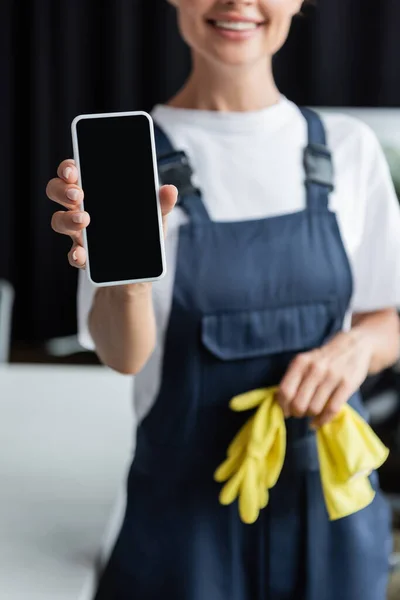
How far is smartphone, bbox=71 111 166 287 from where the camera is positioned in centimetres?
70

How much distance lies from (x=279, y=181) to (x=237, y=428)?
268mm

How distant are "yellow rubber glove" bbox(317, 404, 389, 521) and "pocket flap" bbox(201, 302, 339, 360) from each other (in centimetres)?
9

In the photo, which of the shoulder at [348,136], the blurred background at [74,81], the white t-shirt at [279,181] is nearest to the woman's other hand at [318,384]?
the white t-shirt at [279,181]

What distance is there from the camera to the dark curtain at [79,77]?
2.56 meters

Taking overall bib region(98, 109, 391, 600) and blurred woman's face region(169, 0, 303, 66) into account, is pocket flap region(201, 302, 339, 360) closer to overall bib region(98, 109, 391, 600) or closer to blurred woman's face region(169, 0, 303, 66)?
overall bib region(98, 109, 391, 600)

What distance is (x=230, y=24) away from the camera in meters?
0.87

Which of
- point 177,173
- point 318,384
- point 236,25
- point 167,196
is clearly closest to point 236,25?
point 236,25

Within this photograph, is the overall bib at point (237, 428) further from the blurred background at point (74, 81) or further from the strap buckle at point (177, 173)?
the blurred background at point (74, 81)

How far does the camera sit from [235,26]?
87 centimetres

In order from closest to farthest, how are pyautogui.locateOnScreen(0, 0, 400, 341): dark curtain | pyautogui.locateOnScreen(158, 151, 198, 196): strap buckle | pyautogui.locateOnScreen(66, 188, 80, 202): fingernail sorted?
1. pyautogui.locateOnScreen(66, 188, 80, 202): fingernail
2. pyautogui.locateOnScreen(158, 151, 198, 196): strap buckle
3. pyautogui.locateOnScreen(0, 0, 400, 341): dark curtain

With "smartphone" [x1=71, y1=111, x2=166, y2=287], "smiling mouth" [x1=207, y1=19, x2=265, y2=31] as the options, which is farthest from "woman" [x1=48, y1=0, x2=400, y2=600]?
"smartphone" [x1=71, y1=111, x2=166, y2=287]

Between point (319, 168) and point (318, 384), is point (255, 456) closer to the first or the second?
point (318, 384)

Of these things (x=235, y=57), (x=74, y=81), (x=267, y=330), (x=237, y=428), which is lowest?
(x=237, y=428)

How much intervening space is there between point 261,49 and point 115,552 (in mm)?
554
